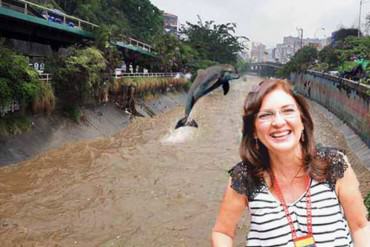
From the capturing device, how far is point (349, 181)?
1867 millimetres

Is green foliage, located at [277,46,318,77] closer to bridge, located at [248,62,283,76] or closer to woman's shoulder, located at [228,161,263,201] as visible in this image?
bridge, located at [248,62,283,76]

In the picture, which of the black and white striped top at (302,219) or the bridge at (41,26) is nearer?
the black and white striped top at (302,219)

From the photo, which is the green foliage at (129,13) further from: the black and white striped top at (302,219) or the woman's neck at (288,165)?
the black and white striped top at (302,219)

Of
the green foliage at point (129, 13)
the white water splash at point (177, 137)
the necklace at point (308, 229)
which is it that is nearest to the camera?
the necklace at point (308, 229)

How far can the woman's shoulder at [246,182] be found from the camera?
1.89 meters

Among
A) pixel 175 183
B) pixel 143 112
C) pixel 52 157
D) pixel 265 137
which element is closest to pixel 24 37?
pixel 143 112

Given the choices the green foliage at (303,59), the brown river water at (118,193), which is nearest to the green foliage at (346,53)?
the green foliage at (303,59)

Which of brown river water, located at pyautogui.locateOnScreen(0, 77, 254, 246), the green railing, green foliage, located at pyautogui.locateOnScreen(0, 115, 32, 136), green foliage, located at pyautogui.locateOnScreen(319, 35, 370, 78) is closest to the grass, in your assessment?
the green railing

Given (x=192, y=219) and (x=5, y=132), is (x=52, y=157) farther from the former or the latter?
(x=192, y=219)

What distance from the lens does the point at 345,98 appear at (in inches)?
928

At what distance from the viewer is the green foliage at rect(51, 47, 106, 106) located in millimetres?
15750

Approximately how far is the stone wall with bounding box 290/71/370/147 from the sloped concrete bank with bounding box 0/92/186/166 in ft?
25.1

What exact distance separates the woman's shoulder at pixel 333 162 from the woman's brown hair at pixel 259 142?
0.07 ft

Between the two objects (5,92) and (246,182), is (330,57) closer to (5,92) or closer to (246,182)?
(5,92)
